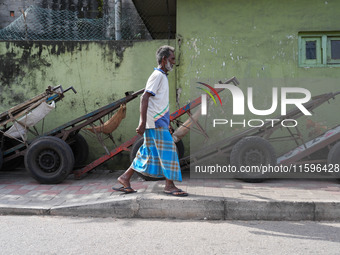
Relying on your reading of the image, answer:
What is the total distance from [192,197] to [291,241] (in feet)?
4.21

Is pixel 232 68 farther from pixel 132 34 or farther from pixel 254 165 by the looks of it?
pixel 132 34

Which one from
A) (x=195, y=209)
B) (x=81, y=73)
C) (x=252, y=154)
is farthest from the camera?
(x=81, y=73)

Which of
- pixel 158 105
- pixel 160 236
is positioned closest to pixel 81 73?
pixel 158 105

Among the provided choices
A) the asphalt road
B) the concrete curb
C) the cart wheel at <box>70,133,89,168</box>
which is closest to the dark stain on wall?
the cart wheel at <box>70,133,89,168</box>

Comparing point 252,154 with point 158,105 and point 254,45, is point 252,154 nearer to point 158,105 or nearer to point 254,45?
point 158,105

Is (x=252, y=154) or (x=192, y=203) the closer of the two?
(x=192, y=203)

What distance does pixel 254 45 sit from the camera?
6609mm

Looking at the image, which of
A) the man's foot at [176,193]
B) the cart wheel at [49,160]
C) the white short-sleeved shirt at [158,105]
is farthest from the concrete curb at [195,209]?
the cart wheel at [49,160]

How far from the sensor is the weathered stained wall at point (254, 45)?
6.52 metres

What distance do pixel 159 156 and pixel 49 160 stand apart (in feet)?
6.80

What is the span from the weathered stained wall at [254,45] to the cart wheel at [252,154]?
4.17ft

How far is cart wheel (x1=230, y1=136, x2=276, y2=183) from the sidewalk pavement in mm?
361

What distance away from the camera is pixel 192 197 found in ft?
14.3

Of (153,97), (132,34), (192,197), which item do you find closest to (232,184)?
(192,197)
